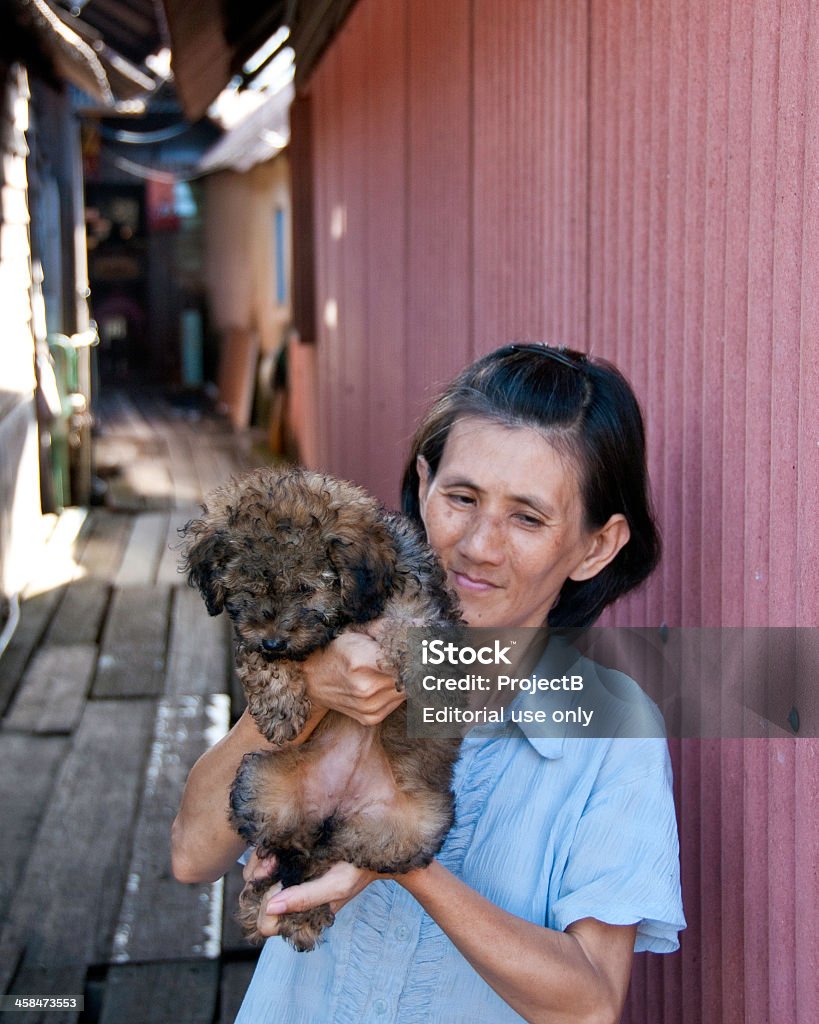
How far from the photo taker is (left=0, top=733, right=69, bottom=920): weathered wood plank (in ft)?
13.8

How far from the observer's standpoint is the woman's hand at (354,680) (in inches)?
71.0

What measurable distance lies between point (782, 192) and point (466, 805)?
110 cm

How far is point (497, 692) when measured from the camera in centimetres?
212

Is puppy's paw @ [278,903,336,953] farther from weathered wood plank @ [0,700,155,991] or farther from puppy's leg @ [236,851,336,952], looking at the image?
weathered wood plank @ [0,700,155,991]

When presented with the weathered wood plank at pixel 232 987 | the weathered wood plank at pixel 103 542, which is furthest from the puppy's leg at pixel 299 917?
the weathered wood plank at pixel 103 542

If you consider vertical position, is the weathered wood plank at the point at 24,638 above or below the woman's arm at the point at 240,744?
below

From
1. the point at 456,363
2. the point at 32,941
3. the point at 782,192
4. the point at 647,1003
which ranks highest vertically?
the point at 782,192

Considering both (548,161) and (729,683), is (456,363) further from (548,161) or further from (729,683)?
(729,683)

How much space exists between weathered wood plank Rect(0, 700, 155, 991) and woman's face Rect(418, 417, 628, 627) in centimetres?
224

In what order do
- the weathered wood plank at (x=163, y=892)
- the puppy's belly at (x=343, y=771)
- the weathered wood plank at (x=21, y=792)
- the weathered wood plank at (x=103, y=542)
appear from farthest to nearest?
the weathered wood plank at (x=103, y=542) < the weathered wood plank at (x=21, y=792) < the weathered wood plank at (x=163, y=892) < the puppy's belly at (x=343, y=771)

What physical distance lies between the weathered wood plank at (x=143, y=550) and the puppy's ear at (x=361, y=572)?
222 inches

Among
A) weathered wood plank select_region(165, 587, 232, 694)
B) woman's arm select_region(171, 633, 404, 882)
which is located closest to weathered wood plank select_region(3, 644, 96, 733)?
weathered wood plank select_region(165, 587, 232, 694)

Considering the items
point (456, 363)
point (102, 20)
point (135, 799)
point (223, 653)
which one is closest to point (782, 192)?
point (456, 363)

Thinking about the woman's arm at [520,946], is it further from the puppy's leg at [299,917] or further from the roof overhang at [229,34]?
the roof overhang at [229,34]
